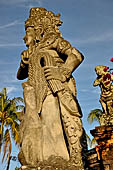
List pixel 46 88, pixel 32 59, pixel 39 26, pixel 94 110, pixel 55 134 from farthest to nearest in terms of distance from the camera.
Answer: pixel 94 110
pixel 39 26
pixel 32 59
pixel 46 88
pixel 55 134

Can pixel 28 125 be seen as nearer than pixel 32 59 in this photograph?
Yes

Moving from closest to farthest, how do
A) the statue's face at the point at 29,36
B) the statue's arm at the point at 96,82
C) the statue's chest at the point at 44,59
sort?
the statue's chest at the point at 44,59
the statue's face at the point at 29,36
the statue's arm at the point at 96,82

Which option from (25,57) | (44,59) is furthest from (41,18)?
(44,59)

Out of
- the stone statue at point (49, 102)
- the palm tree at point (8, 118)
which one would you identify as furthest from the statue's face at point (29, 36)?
the palm tree at point (8, 118)

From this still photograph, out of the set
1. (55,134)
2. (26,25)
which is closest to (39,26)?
(26,25)

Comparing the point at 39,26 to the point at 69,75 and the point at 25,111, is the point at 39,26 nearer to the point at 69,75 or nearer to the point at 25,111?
the point at 69,75

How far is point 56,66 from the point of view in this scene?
4.96m

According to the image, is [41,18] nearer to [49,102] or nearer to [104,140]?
[49,102]

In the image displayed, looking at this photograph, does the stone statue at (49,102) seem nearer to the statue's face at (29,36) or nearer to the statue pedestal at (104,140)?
the statue's face at (29,36)

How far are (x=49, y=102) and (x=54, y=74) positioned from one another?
1.82ft

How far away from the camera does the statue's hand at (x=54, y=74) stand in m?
4.68

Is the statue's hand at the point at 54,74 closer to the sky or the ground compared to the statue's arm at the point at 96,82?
closer to the ground

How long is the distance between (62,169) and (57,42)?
2.63 meters

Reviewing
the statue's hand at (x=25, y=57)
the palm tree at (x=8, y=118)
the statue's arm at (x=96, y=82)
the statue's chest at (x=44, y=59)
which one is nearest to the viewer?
the statue's chest at (x=44, y=59)
